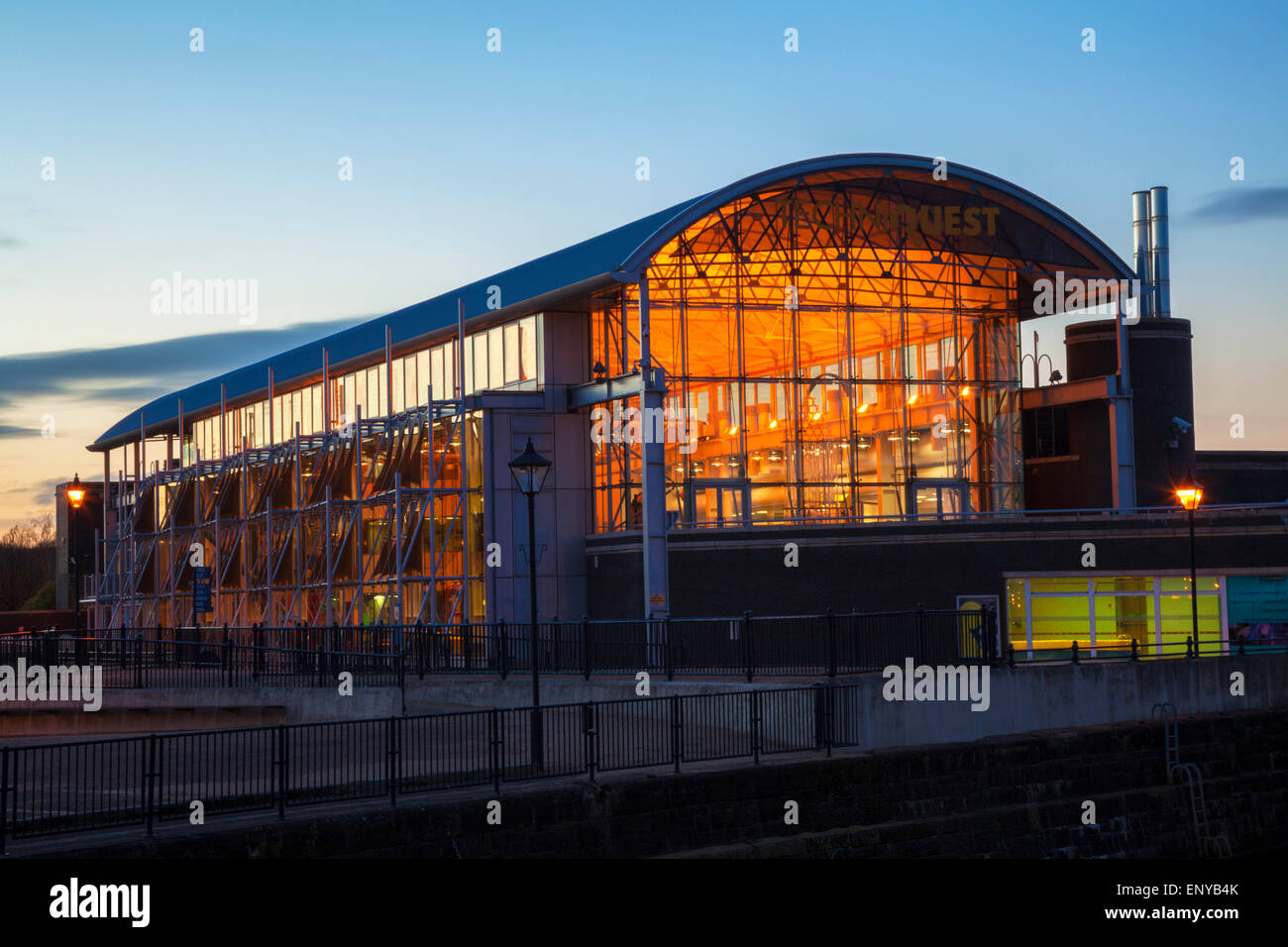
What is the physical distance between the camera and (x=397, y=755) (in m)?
18.8

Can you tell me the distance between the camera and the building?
139 feet

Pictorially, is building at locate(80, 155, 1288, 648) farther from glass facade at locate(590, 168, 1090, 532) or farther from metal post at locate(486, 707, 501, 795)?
metal post at locate(486, 707, 501, 795)

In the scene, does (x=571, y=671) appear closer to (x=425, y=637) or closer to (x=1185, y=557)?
(x=425, y=637)

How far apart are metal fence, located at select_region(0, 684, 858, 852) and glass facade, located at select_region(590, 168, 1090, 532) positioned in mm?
20303

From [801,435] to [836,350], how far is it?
325 centimetres

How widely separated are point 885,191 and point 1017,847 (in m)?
28.1

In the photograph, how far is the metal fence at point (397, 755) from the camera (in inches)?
681

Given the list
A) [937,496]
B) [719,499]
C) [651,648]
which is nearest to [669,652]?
[651,648]

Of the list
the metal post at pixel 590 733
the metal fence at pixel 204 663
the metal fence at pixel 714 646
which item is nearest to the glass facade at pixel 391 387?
the metal fence at pixel 204 663

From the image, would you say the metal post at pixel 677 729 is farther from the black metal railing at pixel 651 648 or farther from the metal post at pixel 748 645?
the metal post at pixel 748 645

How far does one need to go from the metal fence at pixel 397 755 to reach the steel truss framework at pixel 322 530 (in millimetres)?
23355

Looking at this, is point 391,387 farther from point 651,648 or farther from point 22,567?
point 22,567
